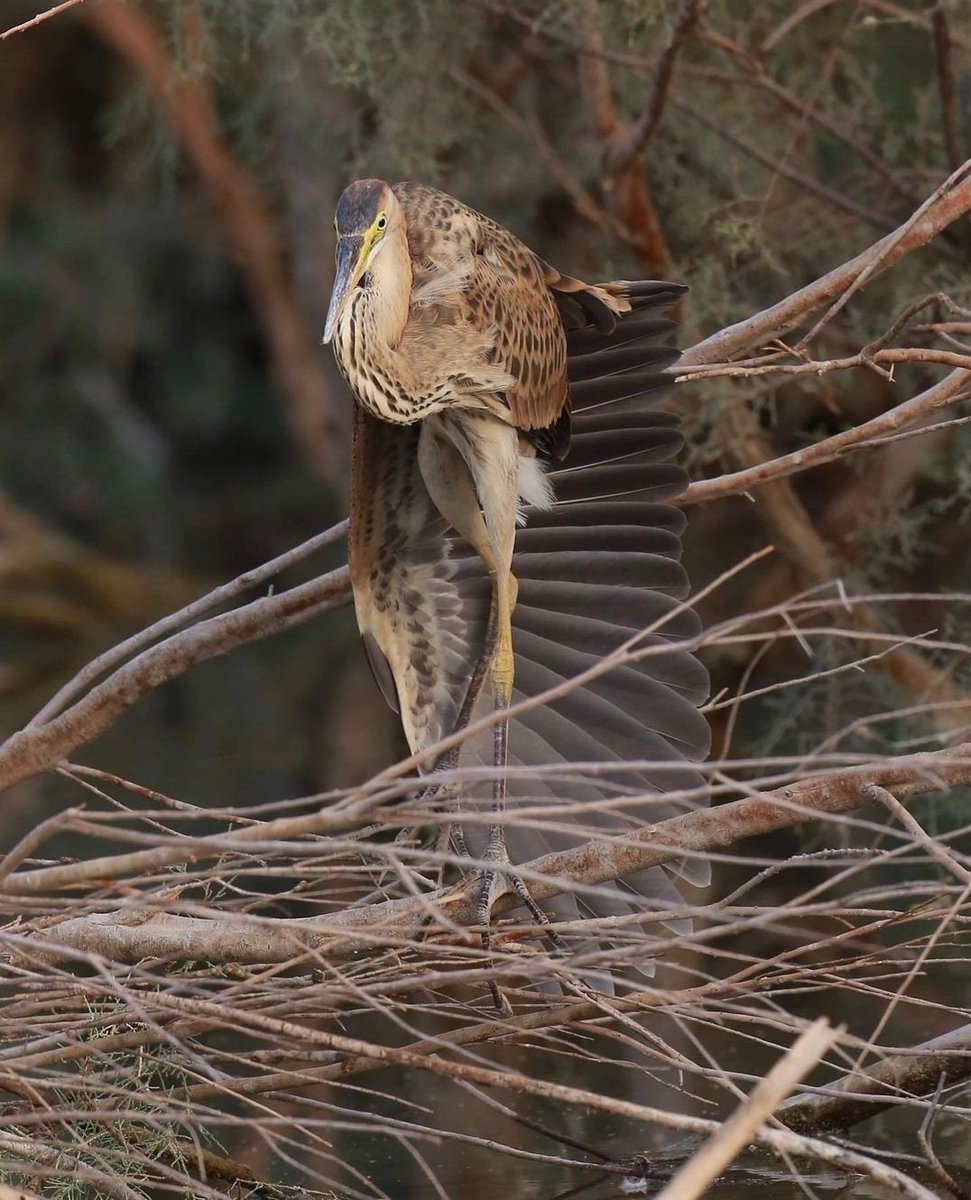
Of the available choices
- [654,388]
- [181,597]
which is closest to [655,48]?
[654,388]

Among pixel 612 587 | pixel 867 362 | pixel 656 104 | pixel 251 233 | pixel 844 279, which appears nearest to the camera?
pixel 867 362

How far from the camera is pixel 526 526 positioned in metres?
2.67

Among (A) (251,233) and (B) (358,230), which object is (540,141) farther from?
(A) (251,233)

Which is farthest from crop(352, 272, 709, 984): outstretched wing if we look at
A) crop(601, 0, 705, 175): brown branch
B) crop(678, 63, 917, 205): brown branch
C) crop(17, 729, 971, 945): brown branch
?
crop(678, 63, 917, 205): brown branch

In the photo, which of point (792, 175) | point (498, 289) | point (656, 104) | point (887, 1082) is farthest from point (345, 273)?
point (792, 175)

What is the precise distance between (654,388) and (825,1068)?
41.1 inches

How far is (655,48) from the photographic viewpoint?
393 cm

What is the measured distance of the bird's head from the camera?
2.11 m

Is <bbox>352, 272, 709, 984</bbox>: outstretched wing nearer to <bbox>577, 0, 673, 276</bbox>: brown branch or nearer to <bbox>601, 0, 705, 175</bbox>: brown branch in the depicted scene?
<bbox>601, 0, 705, 175</bbox>: brown branch

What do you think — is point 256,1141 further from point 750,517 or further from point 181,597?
point 181,597

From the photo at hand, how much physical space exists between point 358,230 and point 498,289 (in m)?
0.31

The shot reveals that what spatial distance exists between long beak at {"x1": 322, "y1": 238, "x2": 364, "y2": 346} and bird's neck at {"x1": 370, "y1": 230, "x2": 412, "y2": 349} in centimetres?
6

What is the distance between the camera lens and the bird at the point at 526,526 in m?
2.38

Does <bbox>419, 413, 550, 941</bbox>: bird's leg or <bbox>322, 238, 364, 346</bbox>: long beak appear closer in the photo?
<bbox>322, 238, 364, 346</bbox>: long beak
